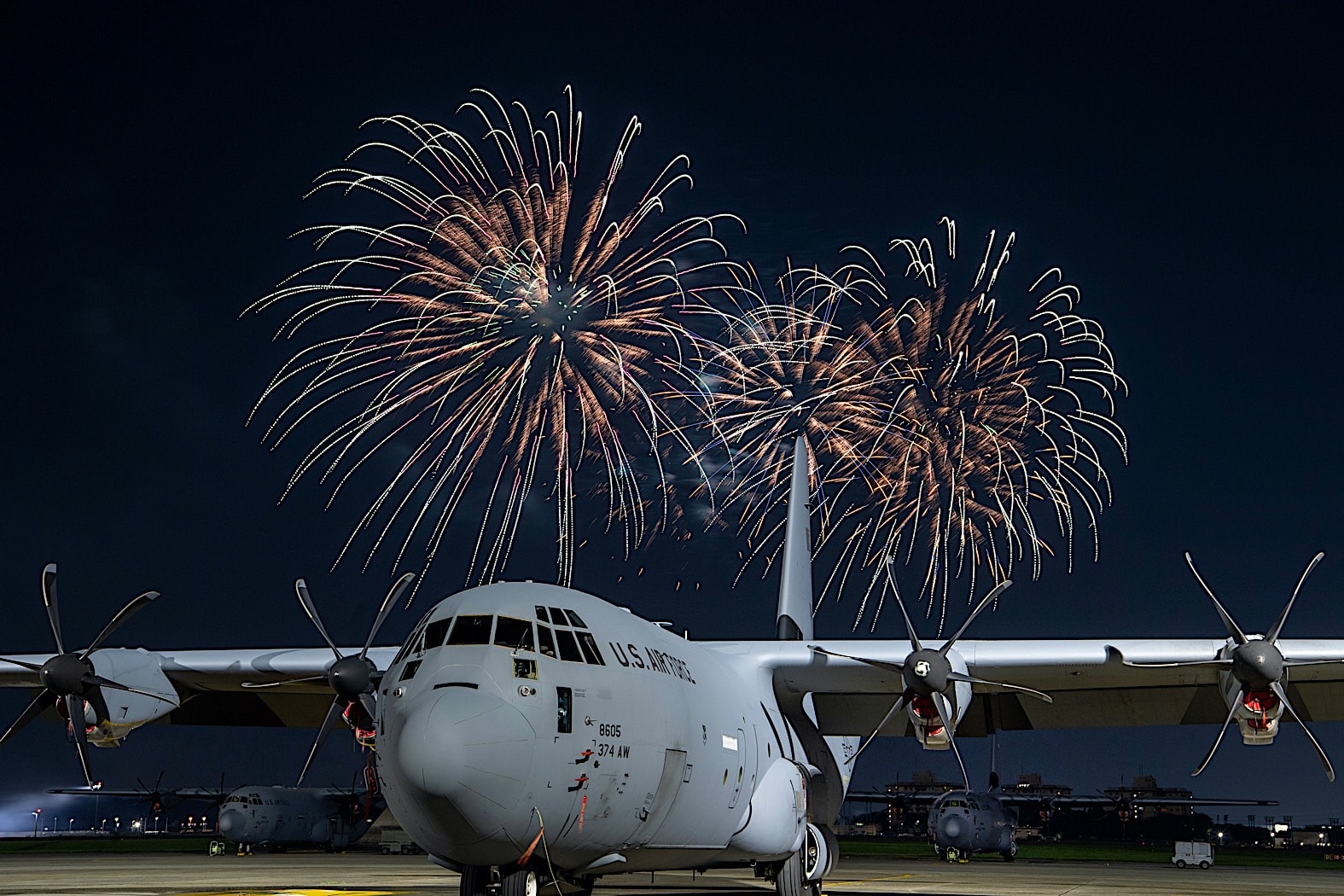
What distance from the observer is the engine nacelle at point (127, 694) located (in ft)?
56.2

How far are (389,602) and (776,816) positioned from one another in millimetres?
6003

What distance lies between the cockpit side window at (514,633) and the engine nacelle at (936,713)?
8310 mm

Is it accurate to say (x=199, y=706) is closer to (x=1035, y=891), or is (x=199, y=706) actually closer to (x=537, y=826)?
(x=537, y=826)

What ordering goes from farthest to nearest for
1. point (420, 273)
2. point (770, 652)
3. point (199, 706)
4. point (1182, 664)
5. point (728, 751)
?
point (199, 706) → point (420, 273) → point (770, 652) → point (1182, 664) → point (728, 751)

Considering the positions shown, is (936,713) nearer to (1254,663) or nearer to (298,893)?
(1254,663)

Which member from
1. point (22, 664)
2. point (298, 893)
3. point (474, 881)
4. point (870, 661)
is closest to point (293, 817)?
point (298, 893)

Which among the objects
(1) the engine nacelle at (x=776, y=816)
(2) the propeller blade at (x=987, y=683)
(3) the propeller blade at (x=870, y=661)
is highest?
(3) the propeller blade at (x=870, y=661)

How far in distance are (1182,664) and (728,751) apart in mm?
6832

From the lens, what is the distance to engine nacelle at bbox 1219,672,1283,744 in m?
15.6

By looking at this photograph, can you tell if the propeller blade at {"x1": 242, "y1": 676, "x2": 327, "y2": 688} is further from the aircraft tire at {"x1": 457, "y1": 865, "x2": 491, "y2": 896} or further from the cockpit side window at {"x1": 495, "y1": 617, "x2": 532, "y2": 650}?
the cockpit side window at {"x1": 495, "y1": 617, "x2": 532, "y2": 650}

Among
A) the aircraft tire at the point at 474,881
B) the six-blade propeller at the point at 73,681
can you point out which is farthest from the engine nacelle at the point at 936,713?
the six-blade propeller at the point at 73,681

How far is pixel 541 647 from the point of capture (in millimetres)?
9977

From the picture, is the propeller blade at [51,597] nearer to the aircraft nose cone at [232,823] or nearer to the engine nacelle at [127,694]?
the engine nacelle at [127,694]

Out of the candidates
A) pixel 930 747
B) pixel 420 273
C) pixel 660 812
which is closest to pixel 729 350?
pixel 420 273
